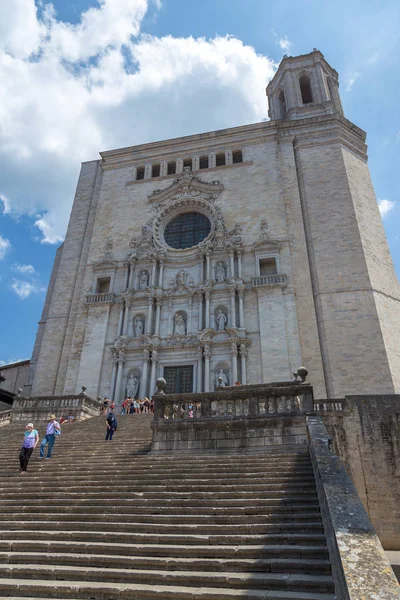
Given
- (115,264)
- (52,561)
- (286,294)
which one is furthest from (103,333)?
(52,561)

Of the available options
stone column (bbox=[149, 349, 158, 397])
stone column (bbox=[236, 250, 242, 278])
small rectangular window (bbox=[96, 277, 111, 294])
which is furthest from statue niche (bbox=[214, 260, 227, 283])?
small rectangular window (bbox=[96, 277, 111, 294])

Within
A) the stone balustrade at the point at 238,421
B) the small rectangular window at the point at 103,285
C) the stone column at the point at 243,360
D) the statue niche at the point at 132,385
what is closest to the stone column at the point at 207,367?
the stone column at the point at 243,360

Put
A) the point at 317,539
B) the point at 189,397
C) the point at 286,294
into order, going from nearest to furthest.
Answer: the point at 317,539 → the point at 189,397 → the point at 286,294

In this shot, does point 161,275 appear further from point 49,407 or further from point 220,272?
point 49,407

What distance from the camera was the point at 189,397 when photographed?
10438 millimetres

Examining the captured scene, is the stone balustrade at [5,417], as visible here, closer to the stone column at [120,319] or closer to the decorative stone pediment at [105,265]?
the stone column at [120,319]

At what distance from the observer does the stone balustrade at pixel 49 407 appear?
15.8m

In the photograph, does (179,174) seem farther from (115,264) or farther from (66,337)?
(66,337)

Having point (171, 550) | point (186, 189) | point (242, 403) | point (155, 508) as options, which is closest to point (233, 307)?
point (186, 189)

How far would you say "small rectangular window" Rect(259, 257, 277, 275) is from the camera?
21.2 m

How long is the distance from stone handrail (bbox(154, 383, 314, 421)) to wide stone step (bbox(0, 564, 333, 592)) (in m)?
5.28

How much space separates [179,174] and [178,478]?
69.7ft

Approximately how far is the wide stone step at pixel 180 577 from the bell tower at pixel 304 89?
26.4 meters

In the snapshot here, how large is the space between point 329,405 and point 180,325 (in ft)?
32.9
